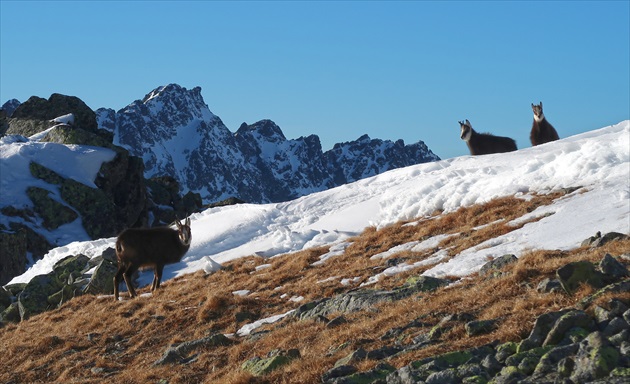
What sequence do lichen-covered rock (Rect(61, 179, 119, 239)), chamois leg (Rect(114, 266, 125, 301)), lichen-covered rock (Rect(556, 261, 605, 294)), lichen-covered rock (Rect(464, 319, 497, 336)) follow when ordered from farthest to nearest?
lichen-covered rock (Rect(61, 179, 119, 239)) → chamois leg (Rect(114, 266, 125, 301)) → lichen-covered rock (Rect(556, 261, 605, 294)) → lichen-covered rock (Rect(464, 319, 497, 336))

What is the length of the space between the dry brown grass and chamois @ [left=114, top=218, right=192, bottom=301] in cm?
90

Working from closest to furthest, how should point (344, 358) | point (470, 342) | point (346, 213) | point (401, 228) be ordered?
point (470, 342), point (344, 358), point (401, 228), point (346, 213)

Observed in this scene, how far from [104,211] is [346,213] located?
1681 inches

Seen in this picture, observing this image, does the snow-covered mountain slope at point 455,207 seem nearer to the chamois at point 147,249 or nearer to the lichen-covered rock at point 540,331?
the chamois at point 147,249

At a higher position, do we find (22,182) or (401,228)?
(22,182)

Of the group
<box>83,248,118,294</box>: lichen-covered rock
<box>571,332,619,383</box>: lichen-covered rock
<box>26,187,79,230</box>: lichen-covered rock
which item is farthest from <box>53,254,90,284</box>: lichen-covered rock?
<box>26,187,79,230</box>: lichen-covered rock

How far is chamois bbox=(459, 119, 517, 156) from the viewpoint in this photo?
29906 mm

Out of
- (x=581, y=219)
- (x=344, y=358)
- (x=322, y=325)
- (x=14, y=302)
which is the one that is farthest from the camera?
(x=14, y=302)

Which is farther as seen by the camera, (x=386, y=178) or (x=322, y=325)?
(x=386, y=178)

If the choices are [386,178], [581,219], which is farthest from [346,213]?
[581,219]

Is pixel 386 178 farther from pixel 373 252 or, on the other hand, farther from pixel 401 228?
pixel 373 252

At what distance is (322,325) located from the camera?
38.5ft

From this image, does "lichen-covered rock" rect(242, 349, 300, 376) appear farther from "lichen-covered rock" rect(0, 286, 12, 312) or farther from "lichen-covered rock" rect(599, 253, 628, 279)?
"lichen-covered rock" rect(0, 286, 12, 312)

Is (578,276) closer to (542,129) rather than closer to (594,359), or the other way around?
(594,359)
